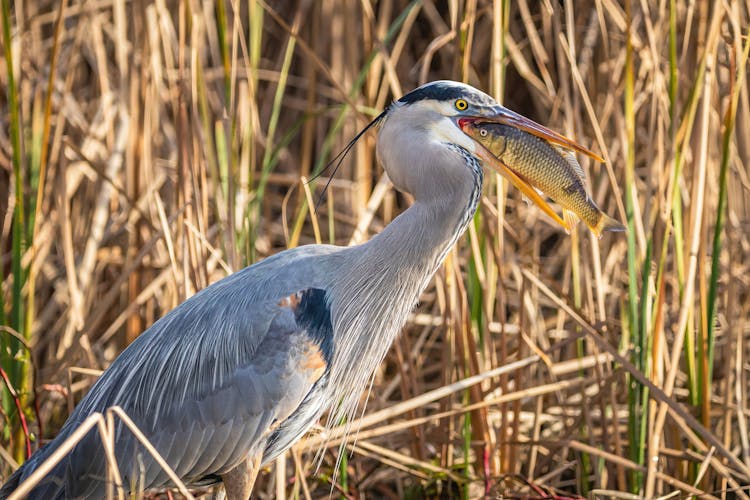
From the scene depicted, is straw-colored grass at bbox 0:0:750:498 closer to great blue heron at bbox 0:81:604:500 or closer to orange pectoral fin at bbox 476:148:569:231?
great blue heron at bbox 0:81:604:500

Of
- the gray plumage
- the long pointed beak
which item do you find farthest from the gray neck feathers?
the long pointed beak

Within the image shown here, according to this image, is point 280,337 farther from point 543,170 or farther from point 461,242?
point 461,242

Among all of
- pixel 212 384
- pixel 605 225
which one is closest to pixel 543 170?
pixel 605 225

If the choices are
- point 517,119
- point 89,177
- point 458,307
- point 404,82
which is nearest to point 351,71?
point 404,82

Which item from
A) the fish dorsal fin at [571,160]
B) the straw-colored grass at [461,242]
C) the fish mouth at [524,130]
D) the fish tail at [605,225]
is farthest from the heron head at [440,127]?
the straw-colored grass at [461,242]

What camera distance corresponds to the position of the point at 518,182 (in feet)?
8.54

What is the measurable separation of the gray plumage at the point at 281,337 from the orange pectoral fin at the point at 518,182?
0.12 ft

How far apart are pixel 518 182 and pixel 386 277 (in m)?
0.54

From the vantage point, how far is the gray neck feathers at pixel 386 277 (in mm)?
2754

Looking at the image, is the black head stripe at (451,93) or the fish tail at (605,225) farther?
the black head stripe at (451,93)

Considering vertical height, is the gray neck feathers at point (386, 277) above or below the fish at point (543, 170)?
below

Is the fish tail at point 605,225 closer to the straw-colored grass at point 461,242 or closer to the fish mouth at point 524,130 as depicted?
the fish mouth at point 524,130

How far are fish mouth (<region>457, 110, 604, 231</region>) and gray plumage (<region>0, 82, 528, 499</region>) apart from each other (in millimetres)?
19

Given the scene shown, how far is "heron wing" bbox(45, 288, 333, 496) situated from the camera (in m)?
2.80
